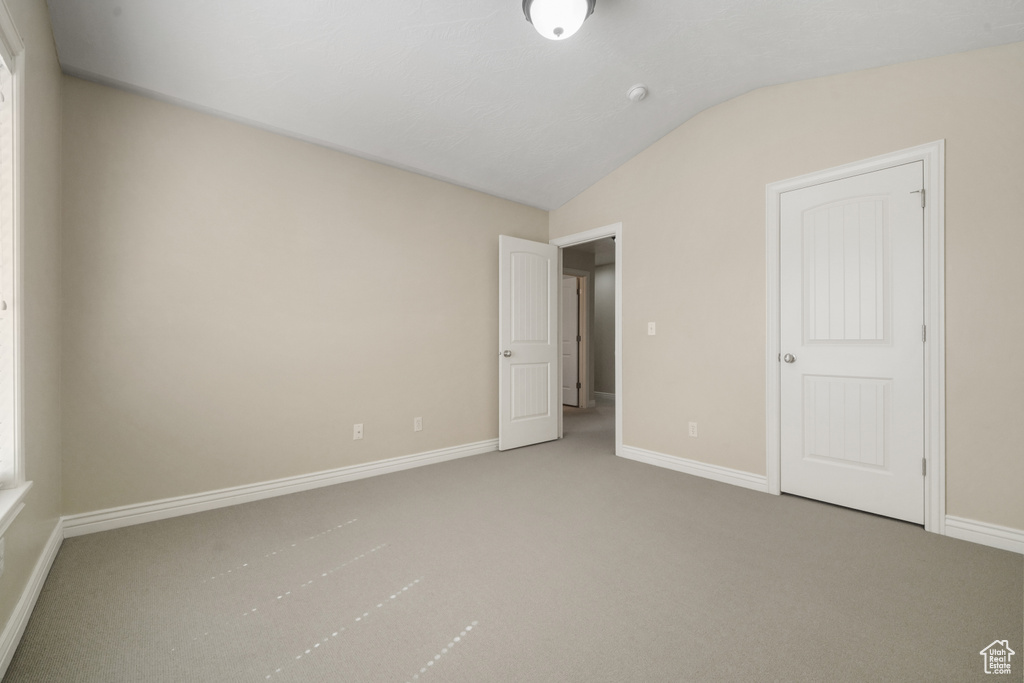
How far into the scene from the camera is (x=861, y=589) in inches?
72.9

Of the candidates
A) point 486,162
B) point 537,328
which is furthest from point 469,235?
point 537,328

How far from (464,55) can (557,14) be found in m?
0.66

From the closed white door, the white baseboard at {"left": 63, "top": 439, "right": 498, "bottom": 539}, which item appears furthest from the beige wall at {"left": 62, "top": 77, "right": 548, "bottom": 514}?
the closed white door

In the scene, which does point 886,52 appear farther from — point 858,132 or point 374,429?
point 374,429

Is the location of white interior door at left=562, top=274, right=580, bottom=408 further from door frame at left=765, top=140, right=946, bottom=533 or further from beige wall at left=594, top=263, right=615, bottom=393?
door frame at left=765, top=140, right=946, bottom=533

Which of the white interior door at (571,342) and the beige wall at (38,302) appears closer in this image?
the beige wall at (38,302)

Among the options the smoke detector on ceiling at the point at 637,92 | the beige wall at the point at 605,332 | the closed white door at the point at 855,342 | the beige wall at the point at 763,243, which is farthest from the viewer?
the beige wall at the point at 605,332

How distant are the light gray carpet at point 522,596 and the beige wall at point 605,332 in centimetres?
513

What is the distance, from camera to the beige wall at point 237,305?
2.39 meters

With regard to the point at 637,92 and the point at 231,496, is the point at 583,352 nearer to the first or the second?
the point at 637,92

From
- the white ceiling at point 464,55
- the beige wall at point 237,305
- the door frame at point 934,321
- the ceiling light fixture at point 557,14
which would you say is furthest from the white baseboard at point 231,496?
the door frame at point 934,321

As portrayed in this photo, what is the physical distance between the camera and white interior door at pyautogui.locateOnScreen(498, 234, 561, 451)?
4121 mm

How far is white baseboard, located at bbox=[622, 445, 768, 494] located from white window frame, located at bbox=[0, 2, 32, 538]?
3605 mm

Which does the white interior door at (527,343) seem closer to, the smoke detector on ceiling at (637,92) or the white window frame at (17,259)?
the smoke detector on ceiling at (637,92)
